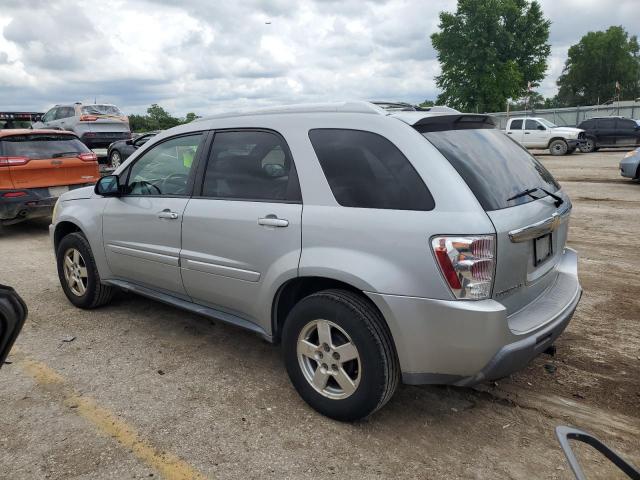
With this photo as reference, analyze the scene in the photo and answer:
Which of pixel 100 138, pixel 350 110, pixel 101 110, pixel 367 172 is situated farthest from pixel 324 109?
pixel 101 110

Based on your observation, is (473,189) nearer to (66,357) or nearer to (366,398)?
(366,398)

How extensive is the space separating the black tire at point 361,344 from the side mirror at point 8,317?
154 cm

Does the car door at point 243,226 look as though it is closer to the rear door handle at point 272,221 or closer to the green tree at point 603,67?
the rear door handle at point 272,221

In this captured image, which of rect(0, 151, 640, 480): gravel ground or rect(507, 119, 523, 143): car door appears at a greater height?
rect(507, 119, 523, 143): car door

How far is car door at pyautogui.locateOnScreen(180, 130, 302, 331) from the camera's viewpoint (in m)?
3.16

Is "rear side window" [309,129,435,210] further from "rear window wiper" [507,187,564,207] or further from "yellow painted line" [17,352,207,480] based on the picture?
"yellow painted line" [17,352,207,480]

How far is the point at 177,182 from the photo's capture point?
3.98 m

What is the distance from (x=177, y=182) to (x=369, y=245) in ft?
6.15

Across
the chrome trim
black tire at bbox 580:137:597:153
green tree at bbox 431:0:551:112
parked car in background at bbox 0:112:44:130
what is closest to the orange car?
the chrome trim

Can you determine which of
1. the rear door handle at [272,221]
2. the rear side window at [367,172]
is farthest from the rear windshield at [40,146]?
the rear side window at [367,172]

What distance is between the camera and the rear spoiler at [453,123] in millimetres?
2912

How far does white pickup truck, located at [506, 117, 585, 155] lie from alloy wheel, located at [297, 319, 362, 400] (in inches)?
877

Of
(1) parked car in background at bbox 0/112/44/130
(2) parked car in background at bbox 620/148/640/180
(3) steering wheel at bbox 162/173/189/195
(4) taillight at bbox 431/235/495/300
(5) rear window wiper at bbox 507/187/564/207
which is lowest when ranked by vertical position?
(2) parked car in background at bbox 620/148/640/180

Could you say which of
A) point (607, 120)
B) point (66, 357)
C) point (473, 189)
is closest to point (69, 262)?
point (66, 357)
